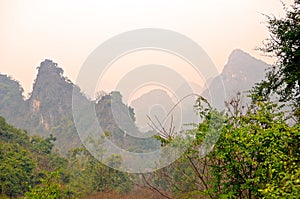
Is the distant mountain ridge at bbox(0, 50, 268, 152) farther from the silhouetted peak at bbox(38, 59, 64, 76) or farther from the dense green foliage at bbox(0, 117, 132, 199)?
the dense green foliage at bbox(0, 117, 132, 199)

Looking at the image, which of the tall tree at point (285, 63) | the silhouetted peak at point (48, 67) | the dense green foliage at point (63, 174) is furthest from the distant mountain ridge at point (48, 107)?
the tall tree at point (285, 63)

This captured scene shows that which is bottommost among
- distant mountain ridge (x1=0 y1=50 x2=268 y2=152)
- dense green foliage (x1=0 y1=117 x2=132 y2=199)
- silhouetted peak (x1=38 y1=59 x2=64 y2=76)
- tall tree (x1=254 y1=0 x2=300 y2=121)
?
tall tree (x1=254 y1=0 x2=300 y2=121)

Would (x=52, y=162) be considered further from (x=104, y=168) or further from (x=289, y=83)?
(x=289, y=83)

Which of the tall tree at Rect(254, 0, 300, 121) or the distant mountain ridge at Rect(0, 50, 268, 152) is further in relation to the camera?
the distant mountain ridge at Rect(0, 50, 268, 152)

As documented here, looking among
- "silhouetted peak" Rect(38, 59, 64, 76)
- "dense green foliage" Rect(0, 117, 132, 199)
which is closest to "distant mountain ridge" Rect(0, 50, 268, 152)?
"silhouetted peak" Rect(38, 59, 64, 76)

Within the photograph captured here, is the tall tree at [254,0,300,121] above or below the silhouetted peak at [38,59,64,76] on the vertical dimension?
below

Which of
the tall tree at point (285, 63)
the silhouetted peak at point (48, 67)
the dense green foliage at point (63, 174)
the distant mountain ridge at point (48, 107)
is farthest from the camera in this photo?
the silhouetted peak at point (48, 67)

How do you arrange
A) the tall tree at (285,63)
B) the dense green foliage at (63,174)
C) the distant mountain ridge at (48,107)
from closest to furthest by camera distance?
the tall tree at (285,63), the dense green foliage at (63,174), the distant mountain ridge at (48,107)

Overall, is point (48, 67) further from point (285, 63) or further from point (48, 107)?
point (285, 63)

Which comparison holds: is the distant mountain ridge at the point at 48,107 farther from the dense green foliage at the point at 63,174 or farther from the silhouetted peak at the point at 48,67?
the dense green foliage at the point at 63,174

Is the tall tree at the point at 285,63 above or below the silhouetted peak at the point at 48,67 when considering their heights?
below

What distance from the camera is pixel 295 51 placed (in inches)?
354

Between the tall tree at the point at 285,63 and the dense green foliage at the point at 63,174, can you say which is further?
the dense green foliage at the point at 63,174

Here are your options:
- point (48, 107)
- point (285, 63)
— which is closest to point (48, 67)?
point (48, 107)
